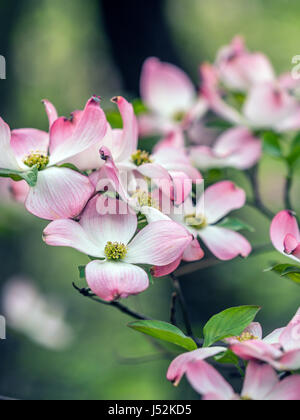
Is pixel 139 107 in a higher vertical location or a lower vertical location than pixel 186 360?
higher

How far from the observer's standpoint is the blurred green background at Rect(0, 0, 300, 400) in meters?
1.84

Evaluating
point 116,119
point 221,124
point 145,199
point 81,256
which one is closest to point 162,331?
point 145,199

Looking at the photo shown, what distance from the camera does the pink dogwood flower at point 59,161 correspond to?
1.69ft

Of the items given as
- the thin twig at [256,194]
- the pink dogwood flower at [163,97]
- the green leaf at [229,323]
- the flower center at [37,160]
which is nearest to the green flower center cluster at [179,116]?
the pink dogwood flower at [163,97]

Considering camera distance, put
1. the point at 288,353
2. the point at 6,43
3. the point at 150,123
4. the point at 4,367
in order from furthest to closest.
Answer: the point at 6,43 → the point at 4,367 → the point at 150,123 → the point at 288,353

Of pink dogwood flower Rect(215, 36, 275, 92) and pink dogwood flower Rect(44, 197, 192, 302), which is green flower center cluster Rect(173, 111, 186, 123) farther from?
pink dogwood flower Rect(44, 197, 192, 302)

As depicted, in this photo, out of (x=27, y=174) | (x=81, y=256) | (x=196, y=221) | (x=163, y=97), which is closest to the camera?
(x=27, y=174)

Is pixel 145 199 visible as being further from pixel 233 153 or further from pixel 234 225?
pixel 233 153

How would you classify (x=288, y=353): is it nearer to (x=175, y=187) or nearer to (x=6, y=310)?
(x=175, y=187)

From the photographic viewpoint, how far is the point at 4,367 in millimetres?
1970

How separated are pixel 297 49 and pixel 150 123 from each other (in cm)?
373

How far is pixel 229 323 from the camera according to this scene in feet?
1.60

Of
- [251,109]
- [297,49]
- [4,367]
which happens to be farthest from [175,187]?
[297,49]

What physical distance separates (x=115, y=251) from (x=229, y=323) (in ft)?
0.46
